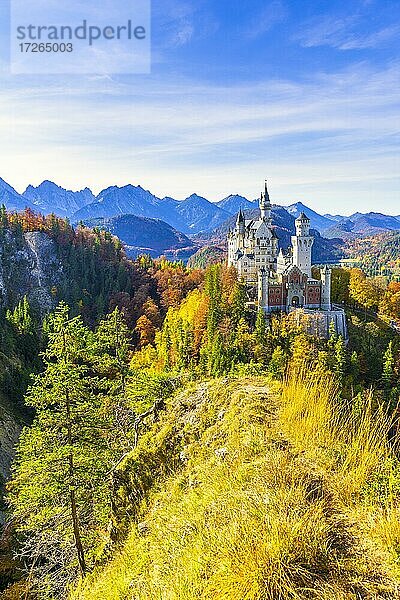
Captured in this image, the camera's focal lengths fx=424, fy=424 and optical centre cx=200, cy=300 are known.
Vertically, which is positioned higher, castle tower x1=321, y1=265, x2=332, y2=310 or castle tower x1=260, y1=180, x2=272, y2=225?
castle tower x1=260, y1=180, x2=272, y2=225

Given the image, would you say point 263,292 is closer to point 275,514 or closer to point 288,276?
point 288,276

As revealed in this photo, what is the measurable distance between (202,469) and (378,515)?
3.52 m

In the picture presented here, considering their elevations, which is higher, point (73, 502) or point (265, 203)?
point (265, 203)

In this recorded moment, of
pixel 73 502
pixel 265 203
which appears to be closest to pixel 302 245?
pixel 265 203

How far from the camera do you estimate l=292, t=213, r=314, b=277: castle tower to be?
148 ft

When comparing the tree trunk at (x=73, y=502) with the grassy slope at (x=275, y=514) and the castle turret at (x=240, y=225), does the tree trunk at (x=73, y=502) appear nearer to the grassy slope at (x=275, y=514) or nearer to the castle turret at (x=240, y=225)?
the grassy slope at (x=275, y=514)

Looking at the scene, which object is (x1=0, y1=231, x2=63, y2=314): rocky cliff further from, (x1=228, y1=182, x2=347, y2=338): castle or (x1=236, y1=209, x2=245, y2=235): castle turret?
(x1=228, y1=182, x2=347, y2=338): castle

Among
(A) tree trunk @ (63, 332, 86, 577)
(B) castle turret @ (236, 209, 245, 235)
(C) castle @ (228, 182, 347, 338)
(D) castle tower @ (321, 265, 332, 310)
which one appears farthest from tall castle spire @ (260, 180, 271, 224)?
(A) tree trunk @ (63, 332, 86, 577)

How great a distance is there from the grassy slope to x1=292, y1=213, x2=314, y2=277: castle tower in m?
38.0

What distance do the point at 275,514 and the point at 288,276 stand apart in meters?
40.0

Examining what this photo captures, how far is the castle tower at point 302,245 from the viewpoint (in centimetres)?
4512

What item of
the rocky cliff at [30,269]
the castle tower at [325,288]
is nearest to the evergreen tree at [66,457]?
the castle tower at [325,288]

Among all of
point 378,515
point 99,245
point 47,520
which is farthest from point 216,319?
point 99,245

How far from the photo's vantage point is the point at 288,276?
143 feet
